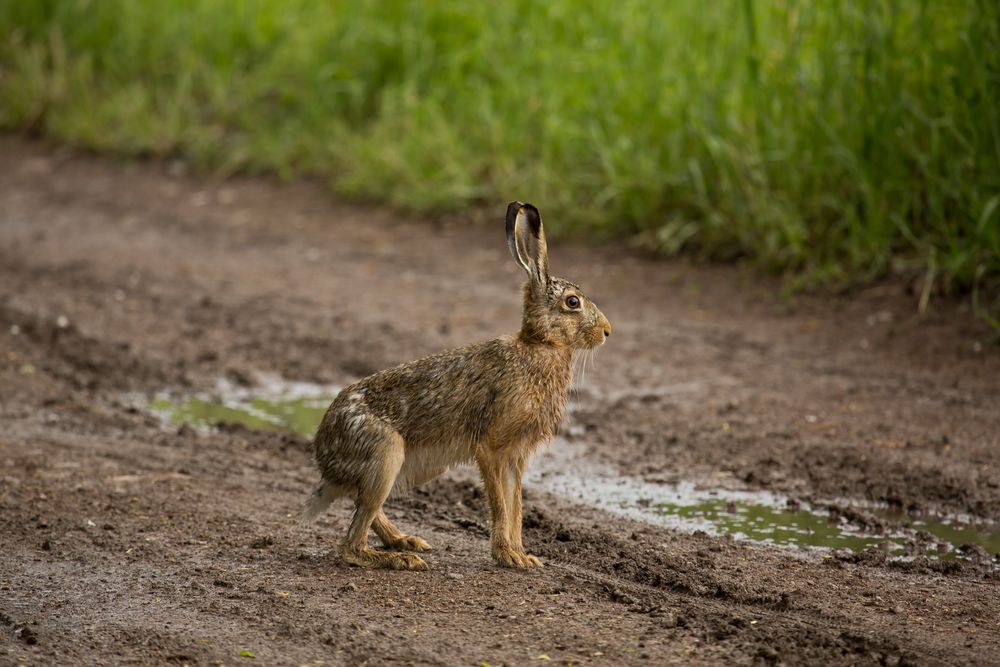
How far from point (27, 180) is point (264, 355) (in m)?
5.80

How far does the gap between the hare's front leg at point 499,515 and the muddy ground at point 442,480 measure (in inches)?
4.9

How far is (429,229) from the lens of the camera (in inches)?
419

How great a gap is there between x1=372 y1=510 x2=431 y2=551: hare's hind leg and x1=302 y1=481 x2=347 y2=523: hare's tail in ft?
0.64

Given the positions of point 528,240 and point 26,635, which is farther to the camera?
point 528,240

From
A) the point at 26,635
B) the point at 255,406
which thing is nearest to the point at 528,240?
the point at 26,635

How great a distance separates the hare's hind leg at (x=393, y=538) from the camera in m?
5.09

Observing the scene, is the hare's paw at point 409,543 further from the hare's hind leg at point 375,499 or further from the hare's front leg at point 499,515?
the hare's front leg at point 499,515

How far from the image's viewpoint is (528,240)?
16.5ft

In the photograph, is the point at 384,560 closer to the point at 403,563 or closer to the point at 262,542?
the point at 403,563

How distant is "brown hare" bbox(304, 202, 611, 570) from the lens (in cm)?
487

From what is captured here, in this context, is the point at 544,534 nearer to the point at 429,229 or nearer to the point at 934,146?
the point at 934,146

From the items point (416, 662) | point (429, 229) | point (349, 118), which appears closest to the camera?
point (416, 662)

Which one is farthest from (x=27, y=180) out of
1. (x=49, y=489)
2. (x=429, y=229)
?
(x=49, y=489)

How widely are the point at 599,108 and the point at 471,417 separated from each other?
5345 millimetres
